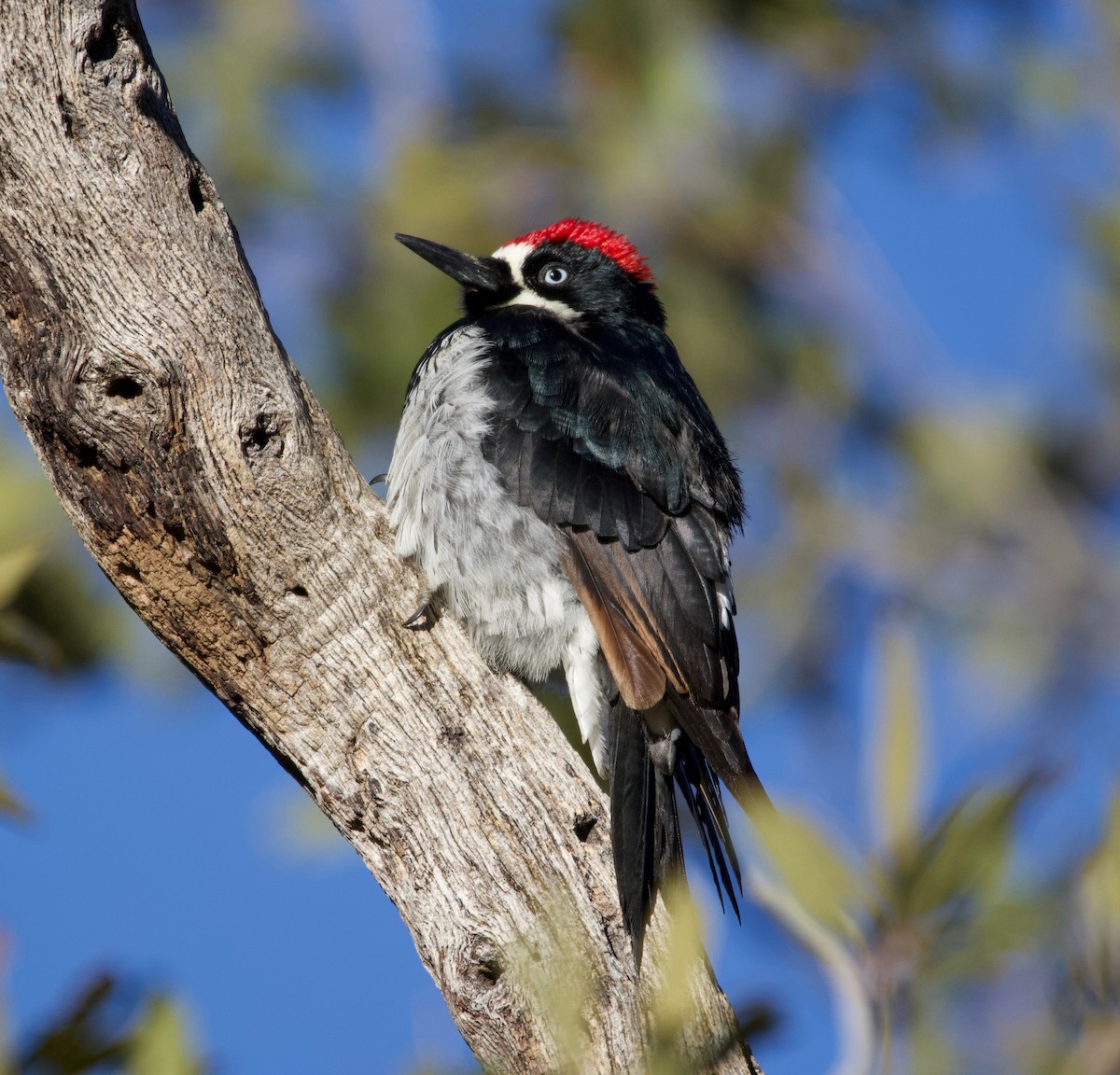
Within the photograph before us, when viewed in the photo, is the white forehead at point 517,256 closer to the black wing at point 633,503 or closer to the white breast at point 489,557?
the black wing at point 633,503

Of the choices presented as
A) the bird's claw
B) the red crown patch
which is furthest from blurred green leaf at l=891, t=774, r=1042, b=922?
the red crown patch

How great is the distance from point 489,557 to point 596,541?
0.77 ft

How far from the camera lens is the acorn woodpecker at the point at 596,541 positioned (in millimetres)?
2680

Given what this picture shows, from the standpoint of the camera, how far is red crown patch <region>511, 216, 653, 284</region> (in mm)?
3932

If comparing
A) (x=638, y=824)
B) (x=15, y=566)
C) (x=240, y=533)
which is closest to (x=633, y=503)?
(x=638, y=824)

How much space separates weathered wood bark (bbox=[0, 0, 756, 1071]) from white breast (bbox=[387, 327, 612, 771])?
1.26 feet

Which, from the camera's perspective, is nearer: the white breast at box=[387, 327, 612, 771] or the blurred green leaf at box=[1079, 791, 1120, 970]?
the blurred green leaf at box=[1079, 791, 1120, 970]

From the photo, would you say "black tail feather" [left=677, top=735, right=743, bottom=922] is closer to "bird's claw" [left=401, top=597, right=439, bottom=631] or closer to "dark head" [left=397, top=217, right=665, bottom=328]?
"bird's claw" [left=401, top=597, right=439, bottom=631]

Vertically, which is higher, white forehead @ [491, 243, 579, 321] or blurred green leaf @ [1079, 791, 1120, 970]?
white forehead @ [491, 243, 579, 321]

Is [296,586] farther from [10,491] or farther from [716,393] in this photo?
[716,393]

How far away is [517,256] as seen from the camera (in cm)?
391

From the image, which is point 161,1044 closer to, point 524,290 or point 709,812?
point 709,812

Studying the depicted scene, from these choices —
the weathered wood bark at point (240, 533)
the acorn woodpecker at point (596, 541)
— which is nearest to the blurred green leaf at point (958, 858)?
the weathered wood bark at point (240, 533)

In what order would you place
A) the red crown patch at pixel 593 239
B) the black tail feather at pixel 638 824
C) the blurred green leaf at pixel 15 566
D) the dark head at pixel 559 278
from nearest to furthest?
the blurred green leaf at pixel 15 566 < the black tail feather at pixel 638 824 < the dark head at pixel 559 278 < the red crown patch at pixel 593 239
